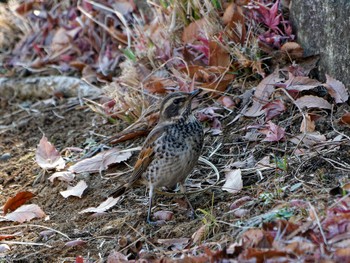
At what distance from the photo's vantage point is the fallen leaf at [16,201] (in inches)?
273

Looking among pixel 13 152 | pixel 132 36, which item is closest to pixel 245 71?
pixel 132 36

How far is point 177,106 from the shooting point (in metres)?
6.41

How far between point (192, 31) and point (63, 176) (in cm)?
202

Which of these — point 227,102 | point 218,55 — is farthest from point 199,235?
point 218,55

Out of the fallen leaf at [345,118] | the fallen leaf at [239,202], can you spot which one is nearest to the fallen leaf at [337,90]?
the fallen leaf at [345,118]

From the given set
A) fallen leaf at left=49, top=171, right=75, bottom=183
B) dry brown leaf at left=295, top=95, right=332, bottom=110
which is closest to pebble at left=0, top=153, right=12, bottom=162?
fallen leaf at left=49, top=171, right=75, bottom=183

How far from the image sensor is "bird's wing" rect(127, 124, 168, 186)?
6.38 meters

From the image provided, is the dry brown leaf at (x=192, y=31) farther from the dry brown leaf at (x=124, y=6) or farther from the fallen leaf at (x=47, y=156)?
the dry brown leaf at (x=124, y=6)

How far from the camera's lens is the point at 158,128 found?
644 centimetres

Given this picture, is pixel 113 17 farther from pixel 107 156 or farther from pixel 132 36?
pixel 107 156

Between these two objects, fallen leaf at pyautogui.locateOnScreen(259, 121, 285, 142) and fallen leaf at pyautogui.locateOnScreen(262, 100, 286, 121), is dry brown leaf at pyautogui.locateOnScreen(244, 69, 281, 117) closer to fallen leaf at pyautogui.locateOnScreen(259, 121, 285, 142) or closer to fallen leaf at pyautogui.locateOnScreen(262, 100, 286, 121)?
fallen leaf at pyautogui.locateOnScreen(262, 100, 286, 121)

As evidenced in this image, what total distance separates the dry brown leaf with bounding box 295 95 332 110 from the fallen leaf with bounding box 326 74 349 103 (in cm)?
9

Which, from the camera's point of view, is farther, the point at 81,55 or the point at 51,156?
the point at 81,55

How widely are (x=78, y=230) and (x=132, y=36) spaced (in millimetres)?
3322
